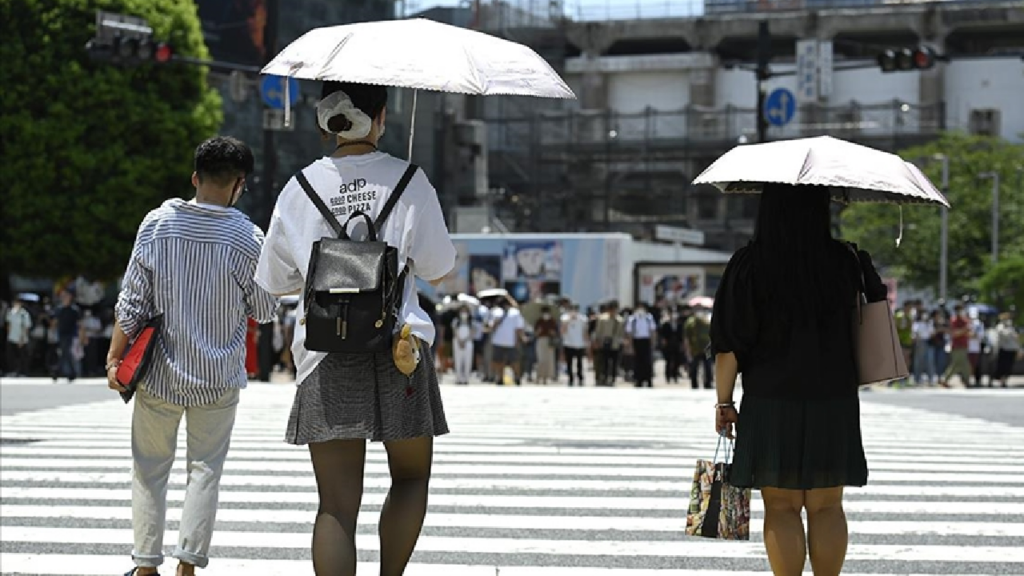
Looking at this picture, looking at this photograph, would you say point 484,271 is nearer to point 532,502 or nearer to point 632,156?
point 532,502

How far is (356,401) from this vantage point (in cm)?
486

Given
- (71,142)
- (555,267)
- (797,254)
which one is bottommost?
(555,267)

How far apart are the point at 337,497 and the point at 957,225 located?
165ft

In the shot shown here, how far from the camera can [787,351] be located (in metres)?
5.43

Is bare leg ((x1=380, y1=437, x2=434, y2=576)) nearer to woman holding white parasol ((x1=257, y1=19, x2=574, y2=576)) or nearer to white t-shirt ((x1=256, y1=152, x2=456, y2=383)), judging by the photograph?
woman holding white parasol ((x1=257, y1=19, x2=574, y2=576))

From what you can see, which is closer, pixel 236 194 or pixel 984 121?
pixel 236 194

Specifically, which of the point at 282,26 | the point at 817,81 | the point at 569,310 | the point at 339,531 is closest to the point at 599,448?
the point at 339,531

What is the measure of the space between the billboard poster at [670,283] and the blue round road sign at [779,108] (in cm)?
372

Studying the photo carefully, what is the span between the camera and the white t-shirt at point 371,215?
4926 mm

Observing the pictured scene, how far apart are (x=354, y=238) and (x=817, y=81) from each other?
5262 cm

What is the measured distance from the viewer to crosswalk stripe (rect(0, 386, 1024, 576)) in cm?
758

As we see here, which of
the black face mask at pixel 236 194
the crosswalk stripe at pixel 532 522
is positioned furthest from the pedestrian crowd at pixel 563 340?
the black face mask at pixel 236 194

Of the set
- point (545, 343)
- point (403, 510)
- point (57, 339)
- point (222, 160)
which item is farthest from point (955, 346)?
point (403, 510)

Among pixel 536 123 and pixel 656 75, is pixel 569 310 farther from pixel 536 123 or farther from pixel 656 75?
pixel 656 75
